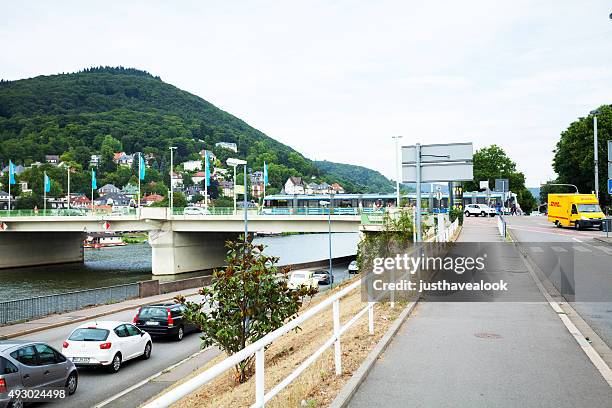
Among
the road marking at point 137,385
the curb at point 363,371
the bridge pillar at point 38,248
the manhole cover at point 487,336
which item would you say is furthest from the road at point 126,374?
the bridge pillar at point 38,248

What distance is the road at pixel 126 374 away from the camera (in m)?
12.9

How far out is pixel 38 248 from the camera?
72250 mm

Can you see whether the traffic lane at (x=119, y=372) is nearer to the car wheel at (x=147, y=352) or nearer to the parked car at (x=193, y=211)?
the car wheel at (x=147, y=352)

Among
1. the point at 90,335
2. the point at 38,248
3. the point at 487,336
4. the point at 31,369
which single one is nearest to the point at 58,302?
the point at 90,335

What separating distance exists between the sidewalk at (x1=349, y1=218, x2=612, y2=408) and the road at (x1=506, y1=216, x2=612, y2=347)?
1.04m

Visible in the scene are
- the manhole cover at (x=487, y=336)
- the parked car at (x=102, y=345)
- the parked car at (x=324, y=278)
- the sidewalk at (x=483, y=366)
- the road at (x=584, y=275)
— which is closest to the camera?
the sidewalk at (x=483, y=366)

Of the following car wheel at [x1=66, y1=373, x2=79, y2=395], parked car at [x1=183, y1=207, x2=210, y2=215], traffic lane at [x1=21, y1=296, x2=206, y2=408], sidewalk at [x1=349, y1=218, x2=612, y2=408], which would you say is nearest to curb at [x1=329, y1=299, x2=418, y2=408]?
sidewalk at [x1=349, y1=218, x2=612, y2=408]

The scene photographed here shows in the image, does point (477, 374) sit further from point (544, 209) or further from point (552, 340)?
point (544, 209)

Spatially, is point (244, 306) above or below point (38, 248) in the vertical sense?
above

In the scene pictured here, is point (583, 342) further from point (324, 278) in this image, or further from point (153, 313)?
point (324, 278)

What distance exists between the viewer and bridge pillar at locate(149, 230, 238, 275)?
189 ft

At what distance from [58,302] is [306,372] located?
23460mm

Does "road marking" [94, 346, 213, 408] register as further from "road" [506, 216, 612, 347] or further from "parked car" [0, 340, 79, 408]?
"road" [506, 216, 612, 347]

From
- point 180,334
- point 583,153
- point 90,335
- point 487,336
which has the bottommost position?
point 180,334
